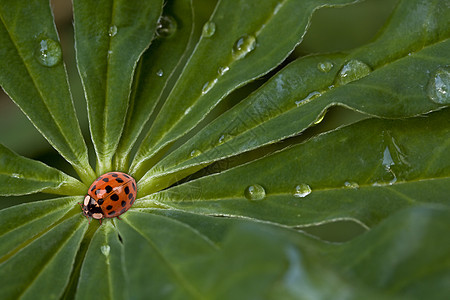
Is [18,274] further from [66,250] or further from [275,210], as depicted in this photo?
[275,210]

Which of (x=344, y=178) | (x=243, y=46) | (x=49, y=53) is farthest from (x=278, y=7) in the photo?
(x=49, y=53)

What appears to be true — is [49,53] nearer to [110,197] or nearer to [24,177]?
[24,177]

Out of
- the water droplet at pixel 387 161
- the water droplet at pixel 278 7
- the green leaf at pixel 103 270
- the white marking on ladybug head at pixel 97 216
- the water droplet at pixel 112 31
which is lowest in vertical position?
the water droplet at pixel 387 161

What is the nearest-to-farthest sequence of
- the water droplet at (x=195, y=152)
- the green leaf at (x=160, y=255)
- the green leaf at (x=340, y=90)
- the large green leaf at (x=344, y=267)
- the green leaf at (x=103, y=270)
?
the large green leaf at (x=344, y=267) < the green leaf at (x=160, y=255) < the green leaf at (x=103, y=270) < the green leaf at (x=340, y=90) < the water droplet at (x=195, y=152)

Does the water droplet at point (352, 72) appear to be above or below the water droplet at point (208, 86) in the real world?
below

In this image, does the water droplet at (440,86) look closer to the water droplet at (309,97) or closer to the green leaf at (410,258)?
the water droplet at (309,97)

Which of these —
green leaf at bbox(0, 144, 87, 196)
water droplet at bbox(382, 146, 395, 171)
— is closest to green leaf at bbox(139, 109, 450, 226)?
water droplet at bbox(382, 146, 395, 171)

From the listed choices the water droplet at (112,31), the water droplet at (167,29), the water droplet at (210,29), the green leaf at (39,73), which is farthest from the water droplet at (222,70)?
the green leaf at (39,73)
